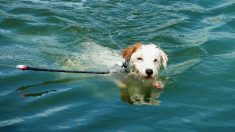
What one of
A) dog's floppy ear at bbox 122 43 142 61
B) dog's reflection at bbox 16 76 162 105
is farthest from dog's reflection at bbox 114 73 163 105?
dog's floppy ear at bbox 122 43 142 61

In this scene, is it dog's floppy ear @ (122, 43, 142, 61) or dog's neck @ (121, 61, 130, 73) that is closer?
dog's floppy ear @ (122, 43, 142, 61)

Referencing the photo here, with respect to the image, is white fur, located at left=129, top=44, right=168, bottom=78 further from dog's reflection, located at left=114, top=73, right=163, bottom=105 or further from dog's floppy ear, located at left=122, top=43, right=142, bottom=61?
dog's reflection, located at left=114, top=73, right=163, bottom=105

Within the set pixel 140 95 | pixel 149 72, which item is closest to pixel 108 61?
pixel 140 95

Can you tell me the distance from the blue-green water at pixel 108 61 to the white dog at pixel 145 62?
42cm

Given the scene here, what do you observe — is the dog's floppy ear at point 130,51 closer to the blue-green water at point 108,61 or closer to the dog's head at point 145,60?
the dog's head at point 145,60

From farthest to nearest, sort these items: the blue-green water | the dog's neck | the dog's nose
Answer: the dog's neck < the dog's nose < the blue-green water

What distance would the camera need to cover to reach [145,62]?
8375 millimetres

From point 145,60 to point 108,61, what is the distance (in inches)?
84.9

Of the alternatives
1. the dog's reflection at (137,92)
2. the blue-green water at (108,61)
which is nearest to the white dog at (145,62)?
the dog's reflection at (137,92)

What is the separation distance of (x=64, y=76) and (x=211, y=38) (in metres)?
4.08

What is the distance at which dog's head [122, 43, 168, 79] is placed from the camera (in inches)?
321

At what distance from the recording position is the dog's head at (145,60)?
8.16 metres

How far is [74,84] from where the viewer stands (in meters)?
9.06

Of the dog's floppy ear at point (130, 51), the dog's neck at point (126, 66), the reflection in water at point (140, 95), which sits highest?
the dog's floppy ear at point (130, 51)
